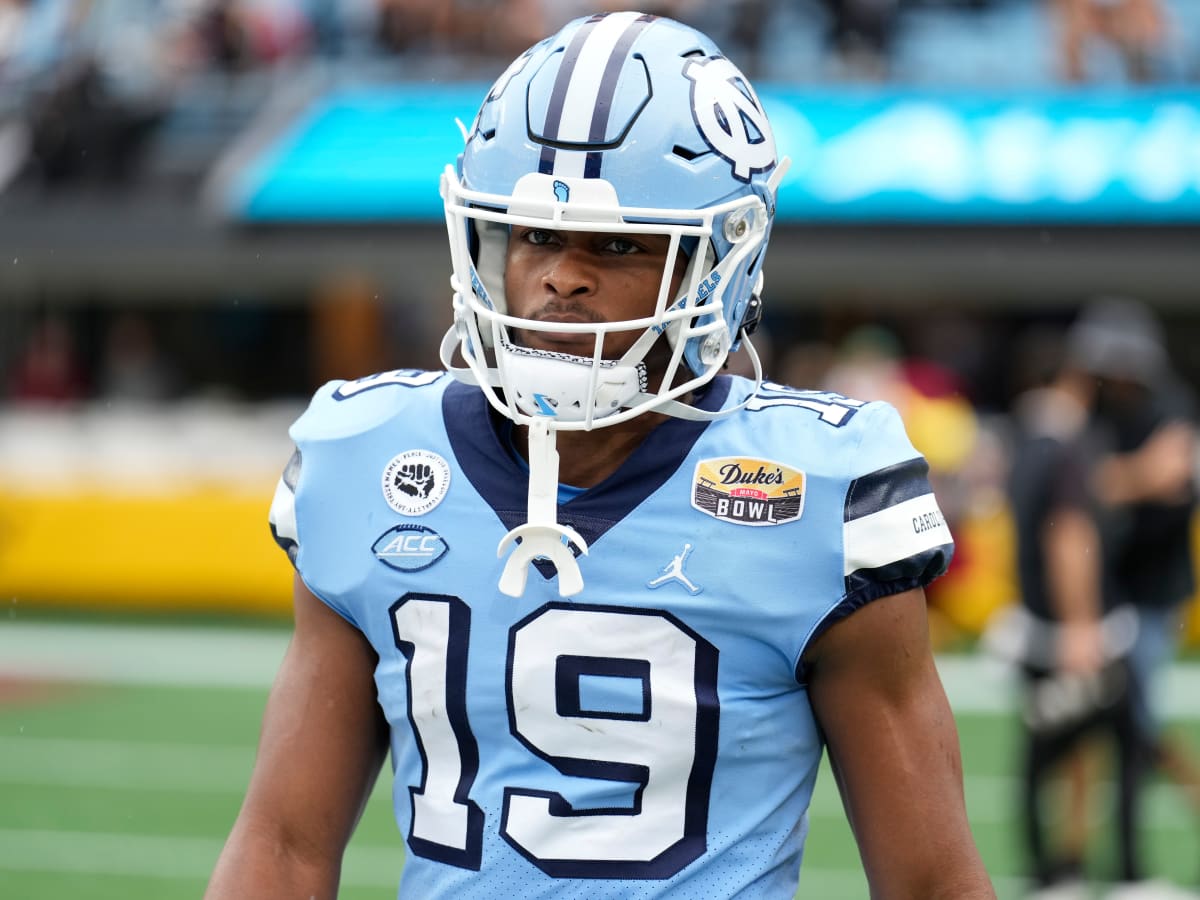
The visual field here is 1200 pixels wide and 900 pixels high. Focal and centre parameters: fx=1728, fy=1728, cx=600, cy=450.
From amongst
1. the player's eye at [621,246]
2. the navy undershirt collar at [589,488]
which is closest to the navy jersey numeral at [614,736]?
the navy undershirt collar at [589,488]

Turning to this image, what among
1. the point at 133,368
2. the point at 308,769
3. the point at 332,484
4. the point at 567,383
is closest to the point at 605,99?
the point at 567,383

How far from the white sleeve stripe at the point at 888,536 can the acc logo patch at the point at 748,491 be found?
7 cm

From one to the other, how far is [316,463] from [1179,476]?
4211 millimetres

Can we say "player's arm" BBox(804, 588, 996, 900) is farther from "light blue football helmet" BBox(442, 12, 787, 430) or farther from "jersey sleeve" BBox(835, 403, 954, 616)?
"light blue football helmet" BBox(442, 12, 787, 430)

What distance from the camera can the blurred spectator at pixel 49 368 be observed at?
1336 centimetres

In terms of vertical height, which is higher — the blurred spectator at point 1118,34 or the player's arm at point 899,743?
the blurred spectator at point 1118,34

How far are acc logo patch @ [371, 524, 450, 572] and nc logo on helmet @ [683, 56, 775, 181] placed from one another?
1.67 ft

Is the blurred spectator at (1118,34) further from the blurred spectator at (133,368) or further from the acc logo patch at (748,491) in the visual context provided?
the acc logo patch at (748,491)

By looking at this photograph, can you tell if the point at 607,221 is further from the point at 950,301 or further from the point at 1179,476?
the point at 950,301

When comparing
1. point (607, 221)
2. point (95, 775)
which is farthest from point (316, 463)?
point (95, 775)

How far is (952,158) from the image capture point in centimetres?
1107

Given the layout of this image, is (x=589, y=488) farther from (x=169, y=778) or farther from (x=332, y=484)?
(x=169, y=778)

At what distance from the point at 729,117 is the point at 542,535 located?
0.49 metres

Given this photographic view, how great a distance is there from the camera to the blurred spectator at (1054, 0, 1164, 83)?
1145 cm
